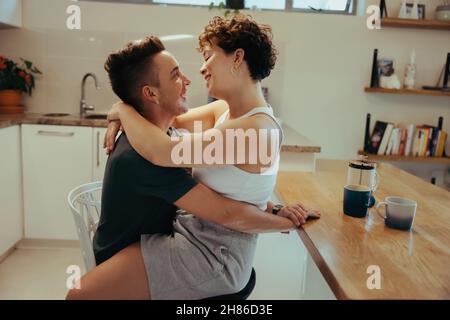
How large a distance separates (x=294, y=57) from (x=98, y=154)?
1.73 m

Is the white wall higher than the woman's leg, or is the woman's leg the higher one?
the white wall

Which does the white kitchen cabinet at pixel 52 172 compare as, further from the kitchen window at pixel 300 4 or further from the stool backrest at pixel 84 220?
the stool backrest at pixel 84 220

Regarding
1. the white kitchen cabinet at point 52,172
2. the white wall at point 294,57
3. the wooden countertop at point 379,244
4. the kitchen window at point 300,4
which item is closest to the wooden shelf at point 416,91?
the white wall at point 294,57

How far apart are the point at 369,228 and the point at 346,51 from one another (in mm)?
2606

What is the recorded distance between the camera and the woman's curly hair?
124 cm

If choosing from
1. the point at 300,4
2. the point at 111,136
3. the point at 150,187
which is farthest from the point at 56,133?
the point at 300,4

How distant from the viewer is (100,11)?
3.34 meters

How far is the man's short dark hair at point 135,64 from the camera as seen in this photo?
1266 millimetres

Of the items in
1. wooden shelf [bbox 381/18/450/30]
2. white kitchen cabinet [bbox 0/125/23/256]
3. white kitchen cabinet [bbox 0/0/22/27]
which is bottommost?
white kitchen cabinet [bbox 0/125/23/256]

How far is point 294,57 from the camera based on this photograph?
3.46 m

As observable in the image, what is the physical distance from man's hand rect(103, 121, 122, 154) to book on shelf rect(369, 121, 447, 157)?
258cm

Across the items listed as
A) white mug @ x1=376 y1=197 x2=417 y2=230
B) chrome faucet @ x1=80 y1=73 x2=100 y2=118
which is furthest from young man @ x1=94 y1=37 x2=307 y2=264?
chrome faucet @ x1=80 y1=73 x2=100 y2=118

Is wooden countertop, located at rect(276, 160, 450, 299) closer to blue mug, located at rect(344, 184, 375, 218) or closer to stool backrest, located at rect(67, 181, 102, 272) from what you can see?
blue mug, located at rect(344, 184, 375, 218)
